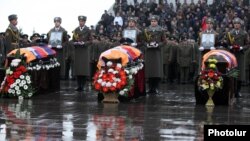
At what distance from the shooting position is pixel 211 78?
556 inches

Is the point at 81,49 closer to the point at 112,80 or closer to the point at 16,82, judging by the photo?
the point at 16,82

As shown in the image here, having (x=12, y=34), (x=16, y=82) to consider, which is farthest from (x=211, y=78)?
(x=12, y=34)

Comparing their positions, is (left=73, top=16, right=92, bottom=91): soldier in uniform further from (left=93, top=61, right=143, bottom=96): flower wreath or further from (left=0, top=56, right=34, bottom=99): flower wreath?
(left=93, top=61, right=143, bottom=96): flower wreath

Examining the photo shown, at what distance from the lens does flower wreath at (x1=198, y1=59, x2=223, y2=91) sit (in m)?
14.1

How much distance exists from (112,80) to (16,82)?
7.78 feet

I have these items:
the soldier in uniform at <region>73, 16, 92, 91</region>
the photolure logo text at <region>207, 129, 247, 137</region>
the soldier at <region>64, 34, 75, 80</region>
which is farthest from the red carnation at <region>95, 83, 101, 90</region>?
the soldier at <region>64, 34, 75, 80</region>

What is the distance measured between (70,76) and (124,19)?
229 inches

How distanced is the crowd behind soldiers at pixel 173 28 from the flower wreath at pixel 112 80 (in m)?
3.47

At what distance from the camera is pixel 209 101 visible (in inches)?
566

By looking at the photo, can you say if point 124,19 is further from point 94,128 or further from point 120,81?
point 94,128

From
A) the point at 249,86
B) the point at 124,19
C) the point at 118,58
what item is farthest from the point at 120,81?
the point at 124,19

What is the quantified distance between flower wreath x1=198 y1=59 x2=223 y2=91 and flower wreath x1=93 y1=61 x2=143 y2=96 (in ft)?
5.61

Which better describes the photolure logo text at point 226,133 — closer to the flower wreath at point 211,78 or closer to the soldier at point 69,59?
the flower wreath at point 211,78

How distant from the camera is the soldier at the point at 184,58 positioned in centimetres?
2336
